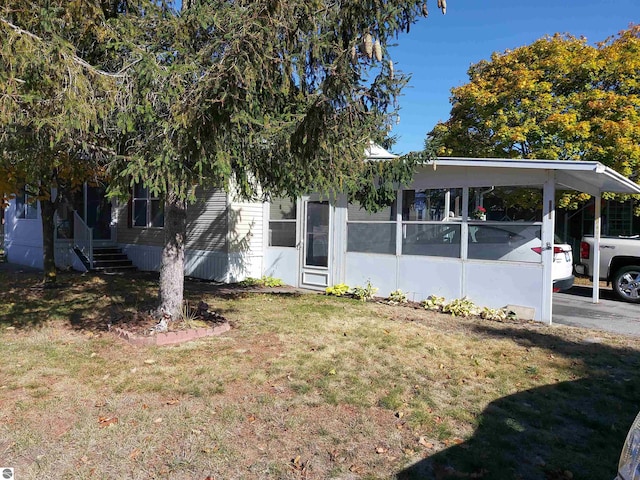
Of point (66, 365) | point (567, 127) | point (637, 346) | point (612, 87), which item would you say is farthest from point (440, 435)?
point (612, 87)

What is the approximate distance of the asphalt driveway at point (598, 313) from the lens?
775 cm

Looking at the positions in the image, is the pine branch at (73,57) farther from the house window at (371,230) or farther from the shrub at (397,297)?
the shrub at (397,297)

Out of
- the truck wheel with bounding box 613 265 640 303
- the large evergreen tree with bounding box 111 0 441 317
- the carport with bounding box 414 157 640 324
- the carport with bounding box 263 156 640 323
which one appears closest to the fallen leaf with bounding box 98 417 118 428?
the large evergreen tree with bounding box 111 0 441 317

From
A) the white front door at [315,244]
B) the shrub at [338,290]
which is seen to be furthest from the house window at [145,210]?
the shrub at [338,290]

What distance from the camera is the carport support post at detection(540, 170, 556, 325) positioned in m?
7.67

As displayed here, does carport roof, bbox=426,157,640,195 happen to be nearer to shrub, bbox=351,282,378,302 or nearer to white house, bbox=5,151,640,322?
white house, bbox=5,151,640,322

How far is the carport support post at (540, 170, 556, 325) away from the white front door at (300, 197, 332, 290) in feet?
→ 14.7

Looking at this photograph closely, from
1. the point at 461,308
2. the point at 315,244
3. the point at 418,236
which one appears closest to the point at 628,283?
the point at 461,308

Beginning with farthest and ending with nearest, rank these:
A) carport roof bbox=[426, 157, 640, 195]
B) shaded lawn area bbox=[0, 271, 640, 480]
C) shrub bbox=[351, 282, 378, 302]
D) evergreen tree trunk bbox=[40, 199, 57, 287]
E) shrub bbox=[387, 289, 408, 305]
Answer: evergreen tree trunk bbox=[40, 199, 57, 287]
shrub bbox=[351, 282, 378, 302]
shrub bbox=[387, 289, 408, 305]
carport roof bbox=[426, 157, 640, 195]
shaded lawn area bbox=[0, 271, 640, 480]

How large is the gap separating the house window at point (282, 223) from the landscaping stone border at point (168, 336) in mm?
5289

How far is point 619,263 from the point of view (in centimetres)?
1051

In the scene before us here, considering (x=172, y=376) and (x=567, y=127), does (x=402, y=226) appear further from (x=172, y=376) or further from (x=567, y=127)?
(x=567, y=127)

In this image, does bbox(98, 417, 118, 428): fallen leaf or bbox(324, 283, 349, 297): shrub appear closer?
bbox(98, 417, 118, 428): fallen leaf
